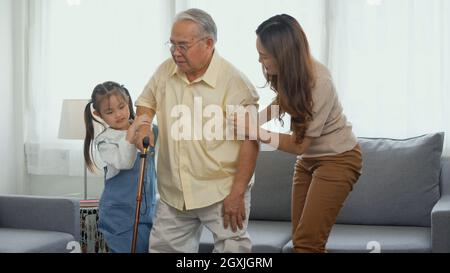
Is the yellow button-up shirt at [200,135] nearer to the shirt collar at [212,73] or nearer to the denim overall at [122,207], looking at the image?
the shirt collar at [212,73]

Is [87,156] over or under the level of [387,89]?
under

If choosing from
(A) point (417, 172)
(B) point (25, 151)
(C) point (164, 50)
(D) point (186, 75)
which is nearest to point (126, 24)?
(C) point (164, 50)

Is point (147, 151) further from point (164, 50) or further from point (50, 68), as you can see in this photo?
point (50, 68)

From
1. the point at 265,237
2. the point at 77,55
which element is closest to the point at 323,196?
the point at 265,237

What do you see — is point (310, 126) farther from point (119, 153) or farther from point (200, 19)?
point (119, 153)

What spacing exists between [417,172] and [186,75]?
1.87 meters

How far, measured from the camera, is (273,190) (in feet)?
14.2

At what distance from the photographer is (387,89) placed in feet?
14.7

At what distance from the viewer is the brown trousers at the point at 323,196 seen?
2.72 meters

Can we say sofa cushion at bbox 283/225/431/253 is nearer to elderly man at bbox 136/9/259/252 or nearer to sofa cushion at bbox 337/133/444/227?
sofa cushion at bbox 337/133/444/227

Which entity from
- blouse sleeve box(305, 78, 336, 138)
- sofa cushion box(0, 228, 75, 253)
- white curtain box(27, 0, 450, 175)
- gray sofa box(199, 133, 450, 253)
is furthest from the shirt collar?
white curtain box(27, 0, 450, 175)

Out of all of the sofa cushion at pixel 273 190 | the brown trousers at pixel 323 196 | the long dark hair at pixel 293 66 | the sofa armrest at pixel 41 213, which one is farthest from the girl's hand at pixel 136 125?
the sofa cushion at pixel 273 190

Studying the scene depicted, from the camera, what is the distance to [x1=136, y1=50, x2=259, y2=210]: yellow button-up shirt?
2650 mm
